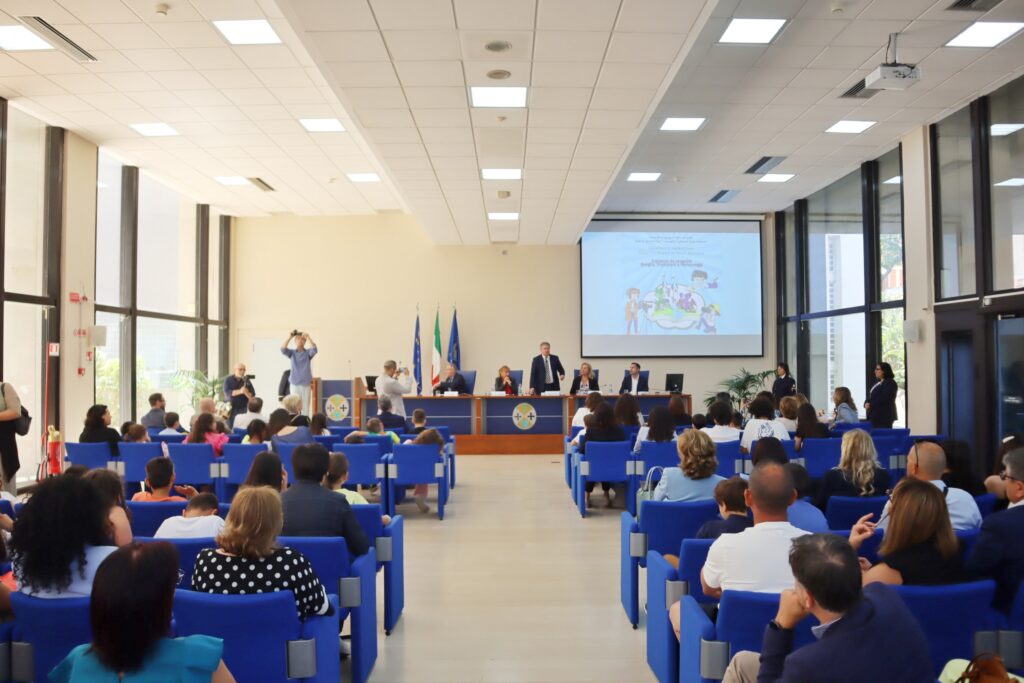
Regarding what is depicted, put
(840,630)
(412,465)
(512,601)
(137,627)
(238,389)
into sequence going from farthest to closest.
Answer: (238,389) < (412,465) < (512,601) < (840,630) < (137,627)

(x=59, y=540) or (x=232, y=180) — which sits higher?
(x=232, y=180)

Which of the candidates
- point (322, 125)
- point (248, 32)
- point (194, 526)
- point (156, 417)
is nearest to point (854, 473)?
point (194, 526)

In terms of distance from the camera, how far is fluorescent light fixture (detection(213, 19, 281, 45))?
6985 millimetres

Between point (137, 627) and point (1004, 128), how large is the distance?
10.2 m

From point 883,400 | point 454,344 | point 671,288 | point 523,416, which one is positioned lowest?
point 523,416

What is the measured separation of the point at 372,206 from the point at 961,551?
13.7 m

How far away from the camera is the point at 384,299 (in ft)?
53.9

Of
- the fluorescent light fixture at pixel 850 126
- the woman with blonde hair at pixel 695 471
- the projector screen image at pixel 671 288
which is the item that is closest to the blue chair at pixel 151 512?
the woman with blonde hair at pixel 695 471

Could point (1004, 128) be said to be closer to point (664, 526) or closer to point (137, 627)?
point (664, 526)

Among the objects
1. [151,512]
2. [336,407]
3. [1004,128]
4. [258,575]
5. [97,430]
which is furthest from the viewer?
[336,407]

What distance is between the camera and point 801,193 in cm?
1443

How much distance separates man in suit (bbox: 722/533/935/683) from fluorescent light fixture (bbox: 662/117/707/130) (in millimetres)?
8740

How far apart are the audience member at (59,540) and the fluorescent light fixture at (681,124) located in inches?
348

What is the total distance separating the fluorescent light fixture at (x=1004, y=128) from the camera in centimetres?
870
